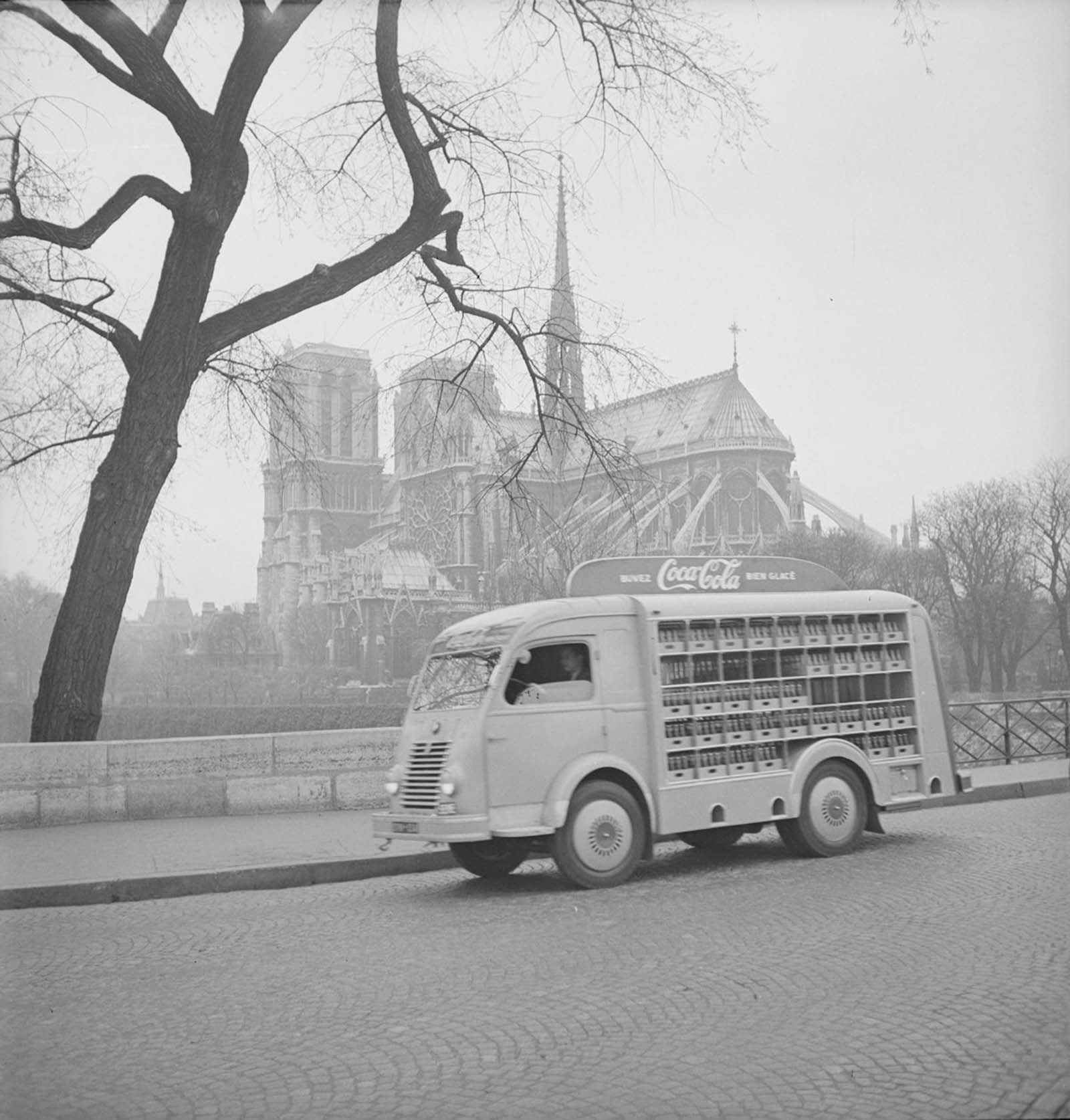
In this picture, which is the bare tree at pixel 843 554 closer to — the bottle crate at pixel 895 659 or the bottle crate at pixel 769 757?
the bottle crate at pixel 895 659

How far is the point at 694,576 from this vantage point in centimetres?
1151

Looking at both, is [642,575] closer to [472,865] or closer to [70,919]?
[472,865]

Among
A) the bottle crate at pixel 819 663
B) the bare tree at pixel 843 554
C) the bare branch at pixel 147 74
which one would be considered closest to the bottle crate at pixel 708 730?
the bottle crate at pixel 819 663

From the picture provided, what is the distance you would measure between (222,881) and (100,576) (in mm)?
5493

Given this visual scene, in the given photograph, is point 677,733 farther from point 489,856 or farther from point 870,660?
point 870,660

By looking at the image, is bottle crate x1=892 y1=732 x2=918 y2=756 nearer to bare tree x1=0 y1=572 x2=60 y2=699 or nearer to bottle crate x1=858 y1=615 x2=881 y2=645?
bottle crate x1=858 y1=615 x2=881 y2=645

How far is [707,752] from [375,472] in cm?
10800

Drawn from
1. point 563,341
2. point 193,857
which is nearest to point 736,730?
point 193,857

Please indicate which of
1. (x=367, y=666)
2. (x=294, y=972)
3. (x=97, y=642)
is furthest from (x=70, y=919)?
(x=367, y=666)

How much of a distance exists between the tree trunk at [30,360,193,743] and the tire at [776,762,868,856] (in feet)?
26.6

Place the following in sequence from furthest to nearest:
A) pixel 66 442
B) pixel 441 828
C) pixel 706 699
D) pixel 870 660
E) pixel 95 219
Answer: pixel 66 442 → pixel 95 219 → pixel 870 660 → pixel 706 699 → pixel 441 828

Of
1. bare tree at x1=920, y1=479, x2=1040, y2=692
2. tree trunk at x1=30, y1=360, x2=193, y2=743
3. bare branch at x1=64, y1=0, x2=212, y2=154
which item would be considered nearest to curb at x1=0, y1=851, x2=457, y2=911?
tree trunk at x1=30, y1=360, x2=193, y2=743

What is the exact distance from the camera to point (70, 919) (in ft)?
30.5

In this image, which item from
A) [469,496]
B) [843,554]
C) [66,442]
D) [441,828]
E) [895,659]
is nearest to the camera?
[441,828]
